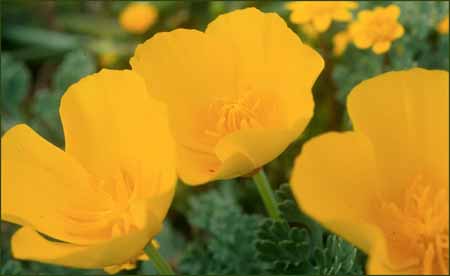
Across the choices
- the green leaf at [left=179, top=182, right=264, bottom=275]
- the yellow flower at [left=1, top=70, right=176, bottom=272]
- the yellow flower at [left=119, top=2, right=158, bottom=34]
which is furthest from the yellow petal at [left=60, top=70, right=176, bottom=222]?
the yellow flower at [left=119, top=2, right=158, bottom=34]

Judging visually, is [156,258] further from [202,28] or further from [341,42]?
[202,28]

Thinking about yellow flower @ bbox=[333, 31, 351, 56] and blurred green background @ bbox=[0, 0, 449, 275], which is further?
yellow flower @ bbox=[333, 31, 351, 56]

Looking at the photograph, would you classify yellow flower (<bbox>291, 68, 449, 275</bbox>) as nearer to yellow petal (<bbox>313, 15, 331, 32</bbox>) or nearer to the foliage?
the foliage

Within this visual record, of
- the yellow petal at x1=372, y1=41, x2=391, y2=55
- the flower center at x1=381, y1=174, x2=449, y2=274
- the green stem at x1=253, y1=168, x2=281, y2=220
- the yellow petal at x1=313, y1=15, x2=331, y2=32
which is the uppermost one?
the flower center at x1=381, y1=174, x2=449, y2=274

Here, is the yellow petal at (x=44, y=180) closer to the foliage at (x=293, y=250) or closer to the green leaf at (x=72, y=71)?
the foliage at (x=293, y=250)

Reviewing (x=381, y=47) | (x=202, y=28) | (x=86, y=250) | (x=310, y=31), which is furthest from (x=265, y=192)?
(x=202, y=28)

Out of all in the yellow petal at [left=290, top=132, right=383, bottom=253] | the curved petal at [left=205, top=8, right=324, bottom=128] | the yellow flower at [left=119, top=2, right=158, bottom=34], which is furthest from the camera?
the yellow flower at [left=119, top=2, right=158, bottom=34]
